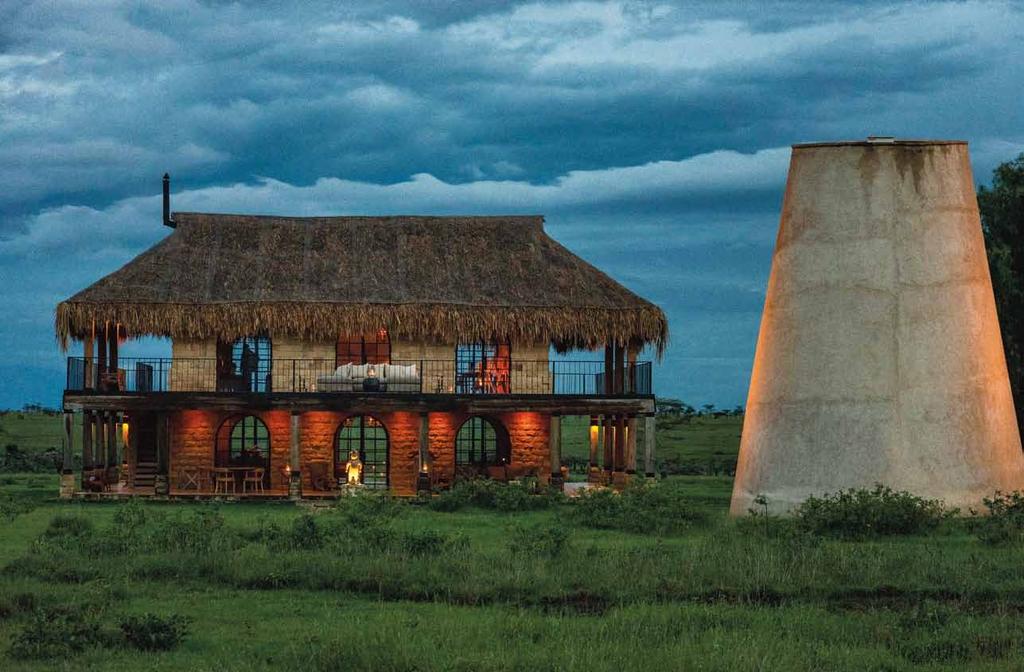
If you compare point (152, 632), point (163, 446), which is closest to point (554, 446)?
point (163, 446)

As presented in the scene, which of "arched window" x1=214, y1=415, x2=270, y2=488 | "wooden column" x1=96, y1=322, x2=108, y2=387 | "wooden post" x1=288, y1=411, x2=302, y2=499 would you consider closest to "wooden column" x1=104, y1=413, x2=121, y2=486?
"wooden column" x1=96, y1=322, x2=108, y2=387

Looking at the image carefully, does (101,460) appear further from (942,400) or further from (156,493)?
(942,400)

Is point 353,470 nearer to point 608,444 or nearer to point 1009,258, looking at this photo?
point 608,444

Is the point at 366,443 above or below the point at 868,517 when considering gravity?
above

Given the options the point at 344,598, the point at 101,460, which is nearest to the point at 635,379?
the point at 101,460

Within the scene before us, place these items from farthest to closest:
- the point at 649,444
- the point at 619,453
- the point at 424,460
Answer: the point at 619,453 < the point at 649,444 < the point at 424,460

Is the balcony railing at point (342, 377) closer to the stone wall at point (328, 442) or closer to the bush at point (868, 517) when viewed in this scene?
the stone wall at point (328, 442)

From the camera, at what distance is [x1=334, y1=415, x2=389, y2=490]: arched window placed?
3291 cm

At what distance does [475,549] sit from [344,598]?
3.68 m

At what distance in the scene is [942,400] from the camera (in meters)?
22.8

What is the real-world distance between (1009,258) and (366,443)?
49.5ft

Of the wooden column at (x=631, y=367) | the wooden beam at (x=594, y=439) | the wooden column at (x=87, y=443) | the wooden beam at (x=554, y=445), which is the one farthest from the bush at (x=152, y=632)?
the wooden beam at (x=594, y=439)

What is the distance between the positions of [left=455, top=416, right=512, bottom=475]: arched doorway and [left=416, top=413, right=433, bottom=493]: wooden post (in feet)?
9.53

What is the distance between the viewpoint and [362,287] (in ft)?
105
